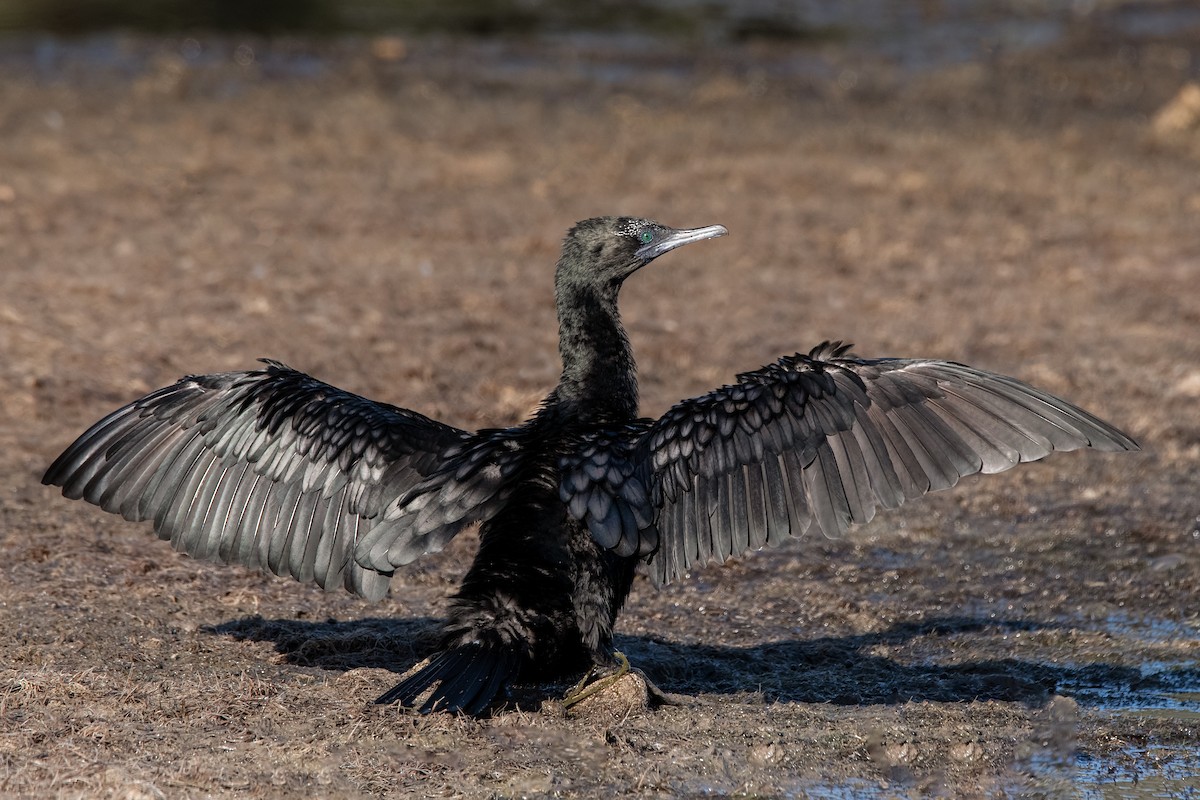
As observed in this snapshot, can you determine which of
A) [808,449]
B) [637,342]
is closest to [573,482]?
[808,449]

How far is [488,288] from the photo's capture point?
11461 mm

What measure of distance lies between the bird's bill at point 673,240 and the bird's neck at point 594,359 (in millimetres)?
240

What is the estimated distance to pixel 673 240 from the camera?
634 cm

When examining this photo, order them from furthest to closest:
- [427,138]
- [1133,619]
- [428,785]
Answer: [427,138]
[1133,619]
[428,785]

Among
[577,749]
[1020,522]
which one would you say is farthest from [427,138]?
[577,749]

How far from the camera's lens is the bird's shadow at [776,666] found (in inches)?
240

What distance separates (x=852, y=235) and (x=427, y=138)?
16.8 ft

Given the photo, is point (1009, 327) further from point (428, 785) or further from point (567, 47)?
point (567, 47)

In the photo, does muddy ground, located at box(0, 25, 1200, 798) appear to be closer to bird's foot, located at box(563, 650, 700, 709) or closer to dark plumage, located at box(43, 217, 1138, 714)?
bird's foot, located at box(563, 650, 700, 709)

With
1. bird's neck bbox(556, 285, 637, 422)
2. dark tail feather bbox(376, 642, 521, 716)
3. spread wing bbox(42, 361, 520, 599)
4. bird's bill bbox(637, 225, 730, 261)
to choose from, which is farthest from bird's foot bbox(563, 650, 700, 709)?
bird's bill bbox(637, 225, 730, 261)

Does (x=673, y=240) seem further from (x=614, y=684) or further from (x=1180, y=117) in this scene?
(x=1180, y=117)

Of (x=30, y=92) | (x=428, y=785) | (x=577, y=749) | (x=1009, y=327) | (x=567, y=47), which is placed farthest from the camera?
(x=567, y=47)

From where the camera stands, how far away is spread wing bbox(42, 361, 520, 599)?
5.64 meters

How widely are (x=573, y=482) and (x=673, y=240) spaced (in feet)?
4.45
